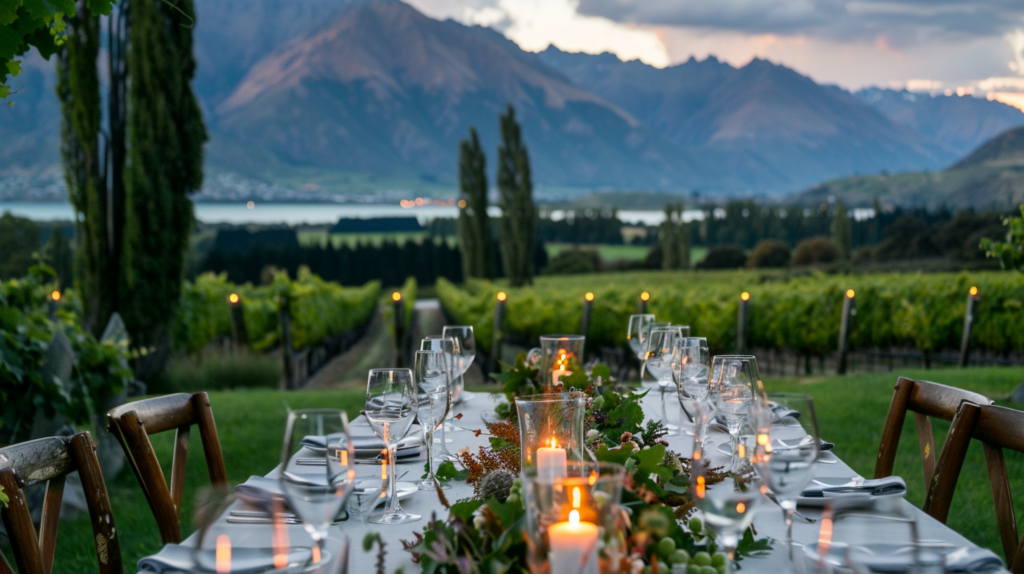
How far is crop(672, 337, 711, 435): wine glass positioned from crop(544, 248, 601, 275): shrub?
39.2 m

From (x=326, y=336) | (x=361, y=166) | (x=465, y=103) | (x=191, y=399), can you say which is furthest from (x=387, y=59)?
(x=191, y=399)

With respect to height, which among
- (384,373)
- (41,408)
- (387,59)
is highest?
(387,59)

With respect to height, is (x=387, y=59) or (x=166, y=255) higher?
(x=387, y=59)

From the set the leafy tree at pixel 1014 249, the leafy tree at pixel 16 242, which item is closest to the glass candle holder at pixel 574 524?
the leafy tree at pixel 1014 249

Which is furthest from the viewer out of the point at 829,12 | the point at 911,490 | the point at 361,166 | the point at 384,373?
the point at 361,166

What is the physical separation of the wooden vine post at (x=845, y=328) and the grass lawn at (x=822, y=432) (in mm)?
1541

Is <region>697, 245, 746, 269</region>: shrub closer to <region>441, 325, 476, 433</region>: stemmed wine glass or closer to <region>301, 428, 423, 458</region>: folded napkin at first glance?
<region>441, 325, 476, 433</region>: stemmed wine glass

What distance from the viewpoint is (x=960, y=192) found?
5222cm

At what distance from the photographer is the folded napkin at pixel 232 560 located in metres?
1.41

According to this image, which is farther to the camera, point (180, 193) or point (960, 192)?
point (960, 192)

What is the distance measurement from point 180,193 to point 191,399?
752 cm

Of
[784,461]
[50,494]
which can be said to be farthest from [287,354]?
[784,461]

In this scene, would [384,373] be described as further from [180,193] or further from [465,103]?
[465,103]

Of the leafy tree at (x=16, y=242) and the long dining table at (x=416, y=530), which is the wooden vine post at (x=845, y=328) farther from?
the leafy tree at (x=16, y=242)
